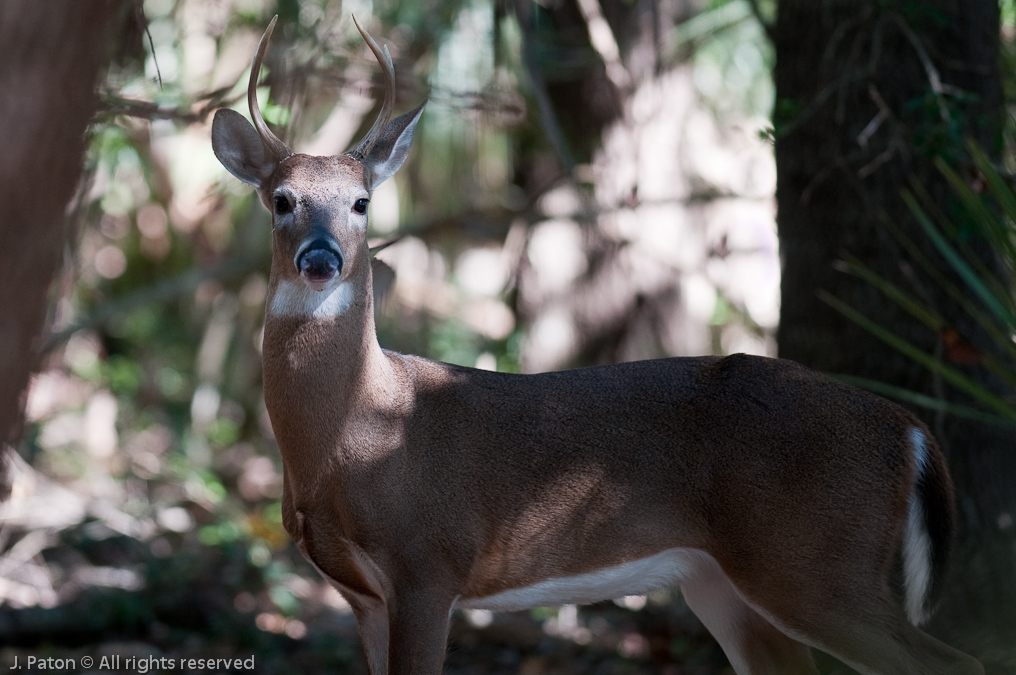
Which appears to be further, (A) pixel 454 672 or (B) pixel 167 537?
(B) pixel 167 537

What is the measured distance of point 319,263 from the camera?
135 inches

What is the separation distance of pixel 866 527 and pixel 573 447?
98cm

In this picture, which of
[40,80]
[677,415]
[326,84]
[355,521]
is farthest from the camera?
[326,84]

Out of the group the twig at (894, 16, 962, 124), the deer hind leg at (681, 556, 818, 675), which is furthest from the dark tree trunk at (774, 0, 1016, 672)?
the deer hind leg at (681, 556, 818, 675)

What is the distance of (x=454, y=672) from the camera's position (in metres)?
5.70

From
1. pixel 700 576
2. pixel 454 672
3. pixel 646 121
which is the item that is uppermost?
pixel 646 121

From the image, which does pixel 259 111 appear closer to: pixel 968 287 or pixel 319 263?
pixel 319 263

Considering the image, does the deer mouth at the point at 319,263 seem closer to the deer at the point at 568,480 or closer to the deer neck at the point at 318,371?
the deer at the point at 568,480

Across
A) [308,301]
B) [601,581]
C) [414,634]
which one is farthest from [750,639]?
[308,301]

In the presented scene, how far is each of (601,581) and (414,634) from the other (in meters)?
0.69

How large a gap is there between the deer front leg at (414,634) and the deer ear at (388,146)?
1534 mm

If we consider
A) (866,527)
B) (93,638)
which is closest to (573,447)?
(866,527)

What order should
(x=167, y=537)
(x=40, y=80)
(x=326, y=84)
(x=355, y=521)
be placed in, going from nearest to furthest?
(x=40, y=80) < (x=355, y=521) < (x=326, y=84) < (x=167, y=537)

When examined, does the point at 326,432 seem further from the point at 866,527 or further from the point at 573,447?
the point at 866,527
